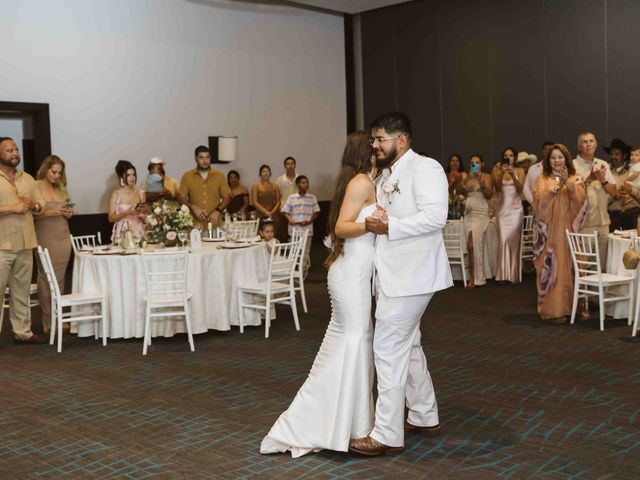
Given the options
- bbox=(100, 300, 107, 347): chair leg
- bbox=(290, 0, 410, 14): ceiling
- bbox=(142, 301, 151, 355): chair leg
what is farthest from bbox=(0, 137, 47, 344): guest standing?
bbox=(290, 0, 410, 14): ceiling

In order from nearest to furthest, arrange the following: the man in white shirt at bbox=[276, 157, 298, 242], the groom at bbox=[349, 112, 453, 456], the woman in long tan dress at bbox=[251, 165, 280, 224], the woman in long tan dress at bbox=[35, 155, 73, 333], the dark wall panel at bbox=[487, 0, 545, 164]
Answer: the groom at bbox=[349, 112, 453, 456] < the woman in long tan dress at bbox=[35, 155, 73, 333] < the woman in long tan dress at bbox=[251, 165, 280, 224] < the man in white shirt at bbox=[276, 157, 298, 242] < the dark wall panel at bbox=[487, 0, 545, 164]

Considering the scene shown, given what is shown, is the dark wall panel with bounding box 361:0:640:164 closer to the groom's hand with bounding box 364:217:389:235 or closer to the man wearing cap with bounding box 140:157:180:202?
the man wearing cap with bounding box 140:157:180:202

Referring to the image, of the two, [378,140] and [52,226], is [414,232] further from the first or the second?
[52,226]

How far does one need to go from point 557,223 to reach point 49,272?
4.68m

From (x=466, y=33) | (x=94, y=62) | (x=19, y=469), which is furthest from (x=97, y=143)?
(x=19, y=469)

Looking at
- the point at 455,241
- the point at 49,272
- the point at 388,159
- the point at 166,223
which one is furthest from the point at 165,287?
the point at 455,241

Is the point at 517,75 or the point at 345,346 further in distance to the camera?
the point at 517,75

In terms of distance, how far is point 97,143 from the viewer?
42.0ft

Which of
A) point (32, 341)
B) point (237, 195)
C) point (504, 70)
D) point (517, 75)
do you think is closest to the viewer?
point (32, 341)

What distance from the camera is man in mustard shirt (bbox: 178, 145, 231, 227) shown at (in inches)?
392

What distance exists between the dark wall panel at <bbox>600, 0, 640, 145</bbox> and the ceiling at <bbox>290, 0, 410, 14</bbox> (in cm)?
421

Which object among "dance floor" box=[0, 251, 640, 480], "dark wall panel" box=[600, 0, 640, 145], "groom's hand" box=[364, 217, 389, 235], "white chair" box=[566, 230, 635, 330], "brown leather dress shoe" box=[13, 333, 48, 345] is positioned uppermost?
"dark wall panel" box=[600, 0, 640, 145]

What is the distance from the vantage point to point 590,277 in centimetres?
761

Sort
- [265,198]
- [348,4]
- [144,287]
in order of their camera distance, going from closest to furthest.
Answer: [144,287] < [265,198] < [348,4]
